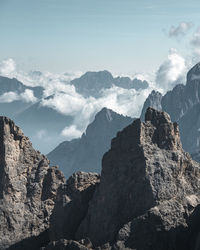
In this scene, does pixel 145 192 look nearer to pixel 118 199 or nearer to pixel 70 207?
pixel 118 199

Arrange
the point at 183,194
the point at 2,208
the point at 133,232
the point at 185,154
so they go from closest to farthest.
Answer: the point at 133,232 < the point at 183,194 < the point at 185,154 < the point at 2,208

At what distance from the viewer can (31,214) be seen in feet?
190

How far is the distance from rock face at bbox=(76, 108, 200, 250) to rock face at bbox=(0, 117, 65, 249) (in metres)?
9.59

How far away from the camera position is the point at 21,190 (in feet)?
191

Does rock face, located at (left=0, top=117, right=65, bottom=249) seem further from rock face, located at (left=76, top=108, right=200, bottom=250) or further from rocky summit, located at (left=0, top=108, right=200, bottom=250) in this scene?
rock face, located at (left=76, top=108, right=200, bottom=250)

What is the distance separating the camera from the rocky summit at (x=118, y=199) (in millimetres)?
45094

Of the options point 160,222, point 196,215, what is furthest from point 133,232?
point 196,215

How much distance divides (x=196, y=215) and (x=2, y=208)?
2234cm

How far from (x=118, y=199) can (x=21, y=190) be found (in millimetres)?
14525

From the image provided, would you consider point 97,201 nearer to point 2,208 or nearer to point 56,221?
point 56,221

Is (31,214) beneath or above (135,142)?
beneath

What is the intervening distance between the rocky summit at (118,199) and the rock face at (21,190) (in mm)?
111

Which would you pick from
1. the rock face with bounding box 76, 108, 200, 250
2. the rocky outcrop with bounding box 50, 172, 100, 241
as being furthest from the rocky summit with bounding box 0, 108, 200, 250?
the rocky outcrop with bounding box 50, 172, 100, 241

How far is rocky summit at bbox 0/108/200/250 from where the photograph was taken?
45094 mm
